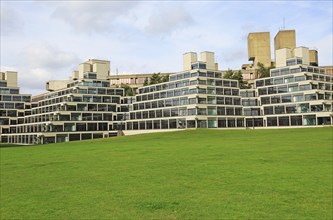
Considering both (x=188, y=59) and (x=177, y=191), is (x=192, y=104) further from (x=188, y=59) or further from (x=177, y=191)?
(x=177, y=191)

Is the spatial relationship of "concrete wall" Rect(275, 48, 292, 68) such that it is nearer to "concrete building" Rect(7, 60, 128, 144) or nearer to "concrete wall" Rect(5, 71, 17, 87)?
"concrete building" Rect(7, 60, 128, 144)

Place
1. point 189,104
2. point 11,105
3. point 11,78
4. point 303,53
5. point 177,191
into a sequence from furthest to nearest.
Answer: point 11,78 → point 11,105 → point 303,53 → point 189,104 → point 177,191

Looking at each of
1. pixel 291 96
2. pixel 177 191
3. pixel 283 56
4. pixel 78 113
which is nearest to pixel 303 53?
pixel 283 56

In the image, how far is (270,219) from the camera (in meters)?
10.7

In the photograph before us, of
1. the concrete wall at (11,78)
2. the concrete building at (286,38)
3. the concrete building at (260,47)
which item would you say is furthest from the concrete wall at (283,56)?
the concrete wall at (11,78)

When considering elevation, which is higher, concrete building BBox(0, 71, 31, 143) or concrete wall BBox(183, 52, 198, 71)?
concrete wall BBox(183, 52, 198, 71)

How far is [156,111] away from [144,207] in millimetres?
97651

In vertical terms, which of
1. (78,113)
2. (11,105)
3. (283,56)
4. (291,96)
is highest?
(283,56)

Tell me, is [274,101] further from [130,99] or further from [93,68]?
[93,68]

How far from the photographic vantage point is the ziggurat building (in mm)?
99875

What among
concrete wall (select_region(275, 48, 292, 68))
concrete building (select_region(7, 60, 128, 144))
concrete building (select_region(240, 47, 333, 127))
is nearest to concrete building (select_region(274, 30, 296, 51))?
concrete building (select_region(240, 47, 333, 127))

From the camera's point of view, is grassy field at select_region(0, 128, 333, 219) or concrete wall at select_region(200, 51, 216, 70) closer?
grassy field at select_region(0, 128, 333, 219)

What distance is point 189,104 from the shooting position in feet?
327

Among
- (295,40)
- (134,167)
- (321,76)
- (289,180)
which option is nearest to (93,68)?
(321,76)
